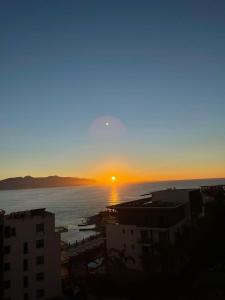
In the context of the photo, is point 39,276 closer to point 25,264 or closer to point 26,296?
point 25,264

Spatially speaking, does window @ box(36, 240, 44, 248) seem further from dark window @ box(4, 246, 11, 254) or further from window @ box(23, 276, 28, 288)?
window @ box(23, 276, 28, 288)

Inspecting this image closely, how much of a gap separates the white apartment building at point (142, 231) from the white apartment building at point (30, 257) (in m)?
13.5

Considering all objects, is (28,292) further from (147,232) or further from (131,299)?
(147,232)

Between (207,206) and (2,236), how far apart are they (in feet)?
155

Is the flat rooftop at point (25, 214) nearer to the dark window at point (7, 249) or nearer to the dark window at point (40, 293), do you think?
the dark window at point (7, 249)

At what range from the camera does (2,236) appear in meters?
52.5

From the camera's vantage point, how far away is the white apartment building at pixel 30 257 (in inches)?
2068

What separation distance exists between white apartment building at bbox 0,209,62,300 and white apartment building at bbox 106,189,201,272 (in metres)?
13.5

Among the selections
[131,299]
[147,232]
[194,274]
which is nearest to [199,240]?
[194,274]

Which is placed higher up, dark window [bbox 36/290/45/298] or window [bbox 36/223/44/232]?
window [bbox 36/223/44/232]

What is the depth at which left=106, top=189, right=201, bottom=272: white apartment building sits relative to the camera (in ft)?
204

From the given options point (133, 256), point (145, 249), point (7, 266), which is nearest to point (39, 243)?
point (7, 266)

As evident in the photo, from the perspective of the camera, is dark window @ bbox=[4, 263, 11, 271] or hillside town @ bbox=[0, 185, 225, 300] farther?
hillside town @ bbox=[0, 185, 225, 300]

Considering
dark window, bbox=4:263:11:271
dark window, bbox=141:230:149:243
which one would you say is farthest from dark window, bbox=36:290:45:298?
dark window, bbox=141:230:149:243
